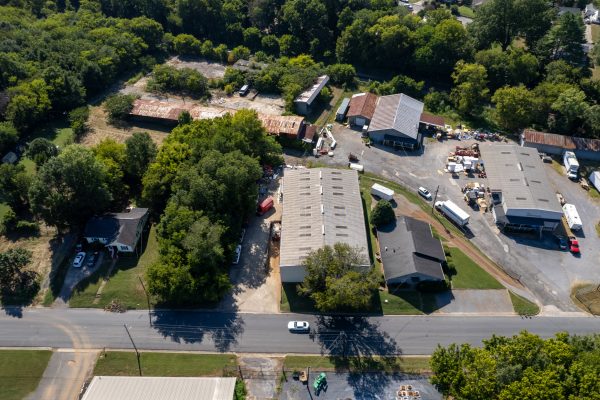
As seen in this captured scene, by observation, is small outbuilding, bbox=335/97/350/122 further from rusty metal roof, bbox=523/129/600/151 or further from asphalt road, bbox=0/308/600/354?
asphalt road, bbox=0/308/600/354

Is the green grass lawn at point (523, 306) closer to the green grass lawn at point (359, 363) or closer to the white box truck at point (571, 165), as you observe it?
the green grass lawn at point (359, 363)

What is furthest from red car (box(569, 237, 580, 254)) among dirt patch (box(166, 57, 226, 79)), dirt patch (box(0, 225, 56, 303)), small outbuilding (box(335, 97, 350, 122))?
dirt patch (box(166, 57, 226, 79))

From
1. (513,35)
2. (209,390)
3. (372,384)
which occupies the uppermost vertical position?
(513,35)

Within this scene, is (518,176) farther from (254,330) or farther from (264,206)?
(254,330)

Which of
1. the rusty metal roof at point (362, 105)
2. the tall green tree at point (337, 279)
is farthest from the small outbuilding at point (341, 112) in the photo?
the tall green tree at point (337, 279)

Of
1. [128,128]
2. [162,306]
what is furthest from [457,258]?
[128,128]

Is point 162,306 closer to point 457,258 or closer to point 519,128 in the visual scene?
point 457,258
